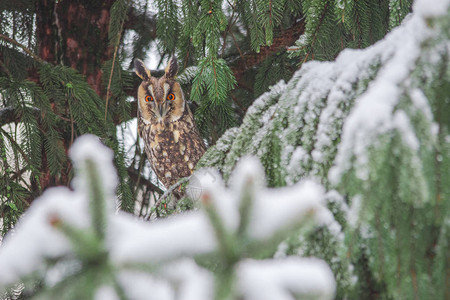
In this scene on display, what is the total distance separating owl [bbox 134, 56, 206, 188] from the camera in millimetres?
2186

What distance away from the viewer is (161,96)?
2131 mm

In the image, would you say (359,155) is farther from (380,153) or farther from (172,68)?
(172,68)

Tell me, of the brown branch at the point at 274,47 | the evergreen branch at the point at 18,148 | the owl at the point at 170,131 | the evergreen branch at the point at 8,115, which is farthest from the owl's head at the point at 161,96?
the evergreen branch at the point at 18,148

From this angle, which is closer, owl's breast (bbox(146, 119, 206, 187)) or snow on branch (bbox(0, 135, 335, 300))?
snow on branch (bbox(0, 135, 335, 300))

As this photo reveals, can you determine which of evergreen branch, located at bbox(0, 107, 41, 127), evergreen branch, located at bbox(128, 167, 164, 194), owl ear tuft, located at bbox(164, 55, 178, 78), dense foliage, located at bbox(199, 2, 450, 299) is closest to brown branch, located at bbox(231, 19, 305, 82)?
owl ear tuft, located at bbox(164, 55, 178, 78)

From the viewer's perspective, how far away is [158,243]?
43 cm

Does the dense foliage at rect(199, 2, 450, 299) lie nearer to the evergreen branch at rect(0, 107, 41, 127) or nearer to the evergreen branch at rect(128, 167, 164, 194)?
the evergreen branch at rect(0, 107, 41, 127)

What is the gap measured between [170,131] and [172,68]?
0.34m

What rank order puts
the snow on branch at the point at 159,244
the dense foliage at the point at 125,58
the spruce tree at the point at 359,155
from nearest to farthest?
the snow on branch at the point at 159,244 < the spruce tree at the point at 359,155 < the dense foliage at the point at 125,58

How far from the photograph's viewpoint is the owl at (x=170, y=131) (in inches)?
86.0

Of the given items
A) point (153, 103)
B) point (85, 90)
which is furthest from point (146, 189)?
point (85, 90)

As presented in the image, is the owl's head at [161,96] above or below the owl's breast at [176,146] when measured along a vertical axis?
above

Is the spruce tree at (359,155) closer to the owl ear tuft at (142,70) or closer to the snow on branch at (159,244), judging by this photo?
the snow on branch at (159,244)

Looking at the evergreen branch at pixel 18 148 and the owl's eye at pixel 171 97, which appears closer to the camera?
the evergreen branch at pixel 18 148
